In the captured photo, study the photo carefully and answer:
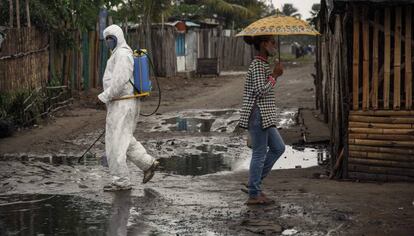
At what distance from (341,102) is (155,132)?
571 cm

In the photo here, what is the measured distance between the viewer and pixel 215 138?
14.0m

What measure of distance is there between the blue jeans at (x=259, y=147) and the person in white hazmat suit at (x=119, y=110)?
167cm

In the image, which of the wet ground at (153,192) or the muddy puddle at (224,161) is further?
the muddy puddle at (224,161)

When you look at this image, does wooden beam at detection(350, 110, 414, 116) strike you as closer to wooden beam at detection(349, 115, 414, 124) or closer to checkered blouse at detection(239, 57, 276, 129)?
wooden beam at detection(349, 115, 414, 124)

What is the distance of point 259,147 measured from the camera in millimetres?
7910

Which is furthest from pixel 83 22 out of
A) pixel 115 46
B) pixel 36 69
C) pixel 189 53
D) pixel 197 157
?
pixel 189 53

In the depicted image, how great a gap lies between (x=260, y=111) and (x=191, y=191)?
159 centimetres

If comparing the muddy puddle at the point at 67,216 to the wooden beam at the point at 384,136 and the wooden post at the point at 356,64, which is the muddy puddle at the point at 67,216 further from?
the wooden post at the point at 356,64

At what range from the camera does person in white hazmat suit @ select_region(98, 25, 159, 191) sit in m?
8.96

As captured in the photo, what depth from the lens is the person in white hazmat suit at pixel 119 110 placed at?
8961 millimetres

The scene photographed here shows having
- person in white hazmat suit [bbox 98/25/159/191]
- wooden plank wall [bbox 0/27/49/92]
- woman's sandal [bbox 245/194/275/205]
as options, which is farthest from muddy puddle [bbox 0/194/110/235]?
wooden plank wall [bbox 0/27/49/92]

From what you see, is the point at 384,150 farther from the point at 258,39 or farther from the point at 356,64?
the point at 258,39

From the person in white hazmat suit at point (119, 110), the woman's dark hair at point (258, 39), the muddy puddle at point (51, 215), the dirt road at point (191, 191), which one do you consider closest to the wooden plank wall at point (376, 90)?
the dirt road at point (191, 191)

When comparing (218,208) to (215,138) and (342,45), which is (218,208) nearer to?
(342,45)
